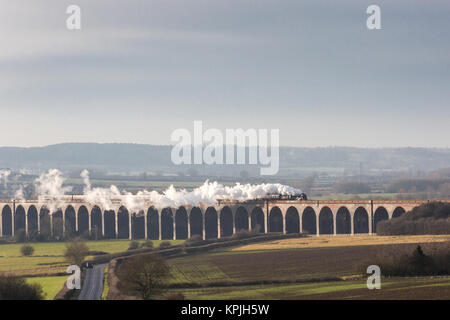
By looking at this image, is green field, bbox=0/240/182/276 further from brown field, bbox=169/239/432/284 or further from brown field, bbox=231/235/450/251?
brown field, bbox=231/235/450/251

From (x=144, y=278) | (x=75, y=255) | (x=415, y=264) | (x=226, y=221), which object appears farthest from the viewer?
(x=226, y=221)

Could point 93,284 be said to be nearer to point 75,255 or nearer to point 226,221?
point 75,255

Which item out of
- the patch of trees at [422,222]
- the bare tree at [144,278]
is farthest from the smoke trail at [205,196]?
the bare tree at [144,278]

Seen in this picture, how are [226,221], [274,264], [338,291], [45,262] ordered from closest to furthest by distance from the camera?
[338,291] < [274,264] < [45,262] < [226,221]

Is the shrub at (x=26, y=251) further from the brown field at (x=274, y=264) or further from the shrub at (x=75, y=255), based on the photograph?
the brown field at (x=274, y=264)

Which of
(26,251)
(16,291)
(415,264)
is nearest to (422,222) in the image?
(415,264)
